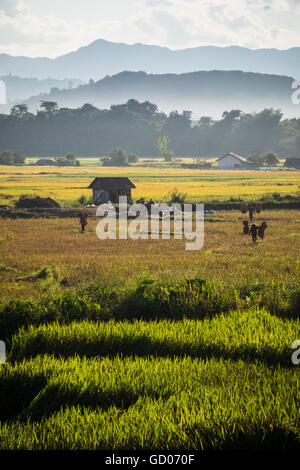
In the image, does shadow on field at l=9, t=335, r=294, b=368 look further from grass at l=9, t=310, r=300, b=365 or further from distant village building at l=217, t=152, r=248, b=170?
distant village building at l=217, t=152, r=248, b=170

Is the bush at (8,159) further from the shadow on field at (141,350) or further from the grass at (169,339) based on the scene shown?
the shadow on field at (141,350)

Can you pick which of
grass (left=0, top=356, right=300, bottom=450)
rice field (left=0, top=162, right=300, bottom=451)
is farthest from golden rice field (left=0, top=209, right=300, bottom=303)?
grass (left=0, top=356, right=300, bottom=450)

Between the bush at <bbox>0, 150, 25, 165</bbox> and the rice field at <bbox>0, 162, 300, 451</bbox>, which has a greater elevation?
the bush at <bbox>0, 150, 25, 165</bbox>

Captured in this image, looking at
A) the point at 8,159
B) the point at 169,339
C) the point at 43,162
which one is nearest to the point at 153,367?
the point at 169,339

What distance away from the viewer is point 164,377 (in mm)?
5594

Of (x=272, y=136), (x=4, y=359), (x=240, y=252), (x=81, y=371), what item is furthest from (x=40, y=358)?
(x=272, y=136)

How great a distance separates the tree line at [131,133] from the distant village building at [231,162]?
36.5 m

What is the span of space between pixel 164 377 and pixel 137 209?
33.1 metres

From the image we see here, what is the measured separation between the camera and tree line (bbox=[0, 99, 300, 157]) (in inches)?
5856

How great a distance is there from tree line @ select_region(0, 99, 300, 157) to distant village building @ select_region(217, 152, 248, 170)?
1437 inches

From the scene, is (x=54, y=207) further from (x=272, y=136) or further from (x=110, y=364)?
(x=272, y=136)

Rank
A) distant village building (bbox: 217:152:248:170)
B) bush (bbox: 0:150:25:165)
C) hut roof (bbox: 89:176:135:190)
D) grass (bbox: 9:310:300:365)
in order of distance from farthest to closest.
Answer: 1. bush (bbox: 0:150:25:165)
2. distant village building (bbox: 217:152:248:170)
3. hut roof (bbox: 89:176:135:190)
4. grass (bbox: 9:310:300:365)

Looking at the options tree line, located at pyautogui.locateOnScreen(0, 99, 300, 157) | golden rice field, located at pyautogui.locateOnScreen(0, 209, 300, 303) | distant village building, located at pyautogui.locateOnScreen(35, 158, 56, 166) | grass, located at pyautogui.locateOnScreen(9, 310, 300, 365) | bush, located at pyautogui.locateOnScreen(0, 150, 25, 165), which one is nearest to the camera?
grass, located at pyautogui.locateOnScreen(9, 310, 300, 365)

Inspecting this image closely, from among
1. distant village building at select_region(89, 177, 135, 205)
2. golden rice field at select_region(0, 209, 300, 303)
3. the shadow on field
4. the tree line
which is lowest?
golden rice field at select_region(0, 209, 300, 303)
